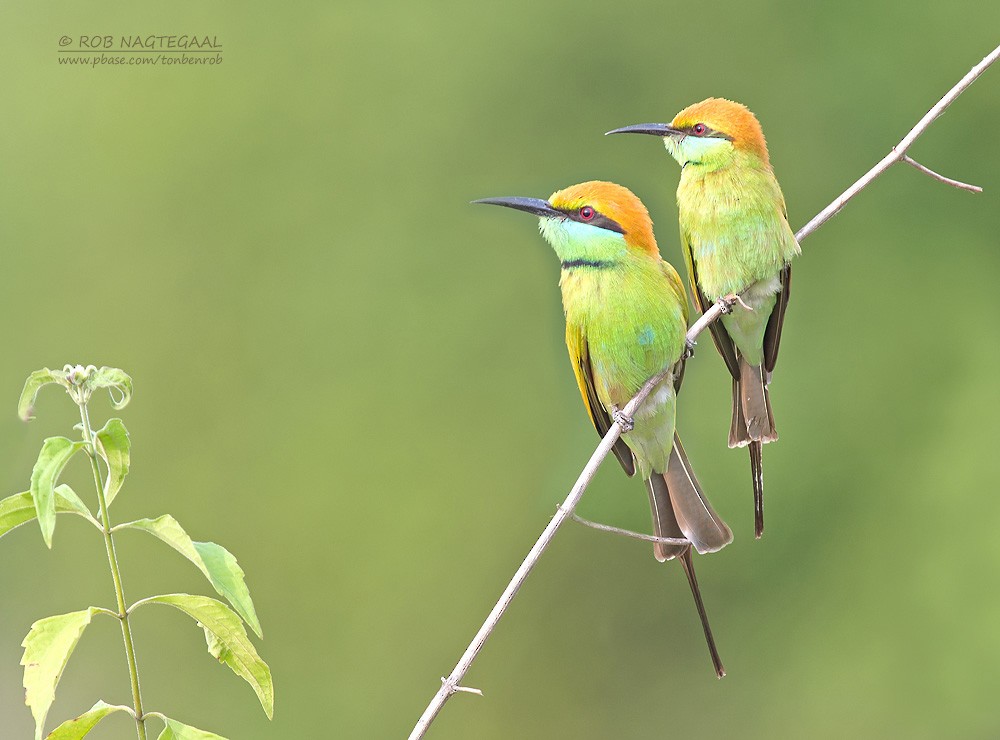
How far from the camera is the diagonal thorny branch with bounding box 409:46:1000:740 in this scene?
1.06m

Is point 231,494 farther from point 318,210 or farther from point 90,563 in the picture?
point 318,210

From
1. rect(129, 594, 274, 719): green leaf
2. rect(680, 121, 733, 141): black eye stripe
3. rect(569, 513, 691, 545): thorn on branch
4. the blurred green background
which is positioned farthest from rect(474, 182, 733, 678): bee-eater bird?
the blurred green background

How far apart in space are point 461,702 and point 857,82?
282 centimetres

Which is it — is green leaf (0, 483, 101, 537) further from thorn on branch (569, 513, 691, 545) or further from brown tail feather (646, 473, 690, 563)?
brown tail feather (646, 473, 690, 563)

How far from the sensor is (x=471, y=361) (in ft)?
15.7

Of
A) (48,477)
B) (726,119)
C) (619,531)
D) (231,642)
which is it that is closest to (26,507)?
(48,477)

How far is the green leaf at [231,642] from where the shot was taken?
2.95 ft

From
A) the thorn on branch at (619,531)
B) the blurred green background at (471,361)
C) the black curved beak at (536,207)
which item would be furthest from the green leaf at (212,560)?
the blurred green background at (471,361)

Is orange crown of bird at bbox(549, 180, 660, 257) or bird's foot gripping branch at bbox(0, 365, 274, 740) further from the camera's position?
orange crown of bird at bbox(549, 180, 660, 257)

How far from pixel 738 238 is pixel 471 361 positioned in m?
3.13

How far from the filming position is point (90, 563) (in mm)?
4605

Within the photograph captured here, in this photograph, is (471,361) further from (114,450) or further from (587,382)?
(114,450)

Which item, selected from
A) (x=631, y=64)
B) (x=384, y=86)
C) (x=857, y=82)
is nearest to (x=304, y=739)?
(x=384, y=86)

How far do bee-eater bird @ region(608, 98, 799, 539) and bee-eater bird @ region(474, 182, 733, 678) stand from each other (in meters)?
0.09
